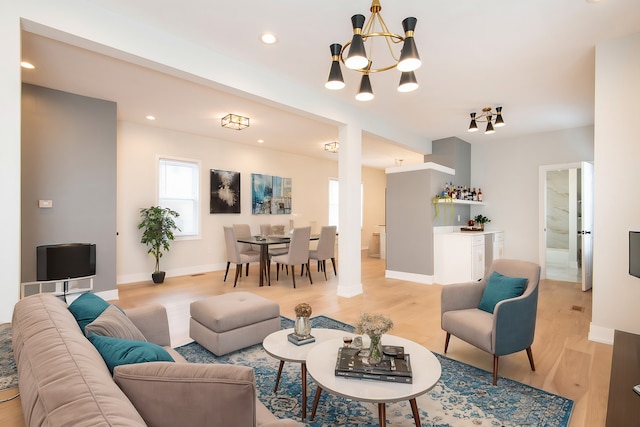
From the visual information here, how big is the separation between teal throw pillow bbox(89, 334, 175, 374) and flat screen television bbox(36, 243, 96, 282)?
3.24m

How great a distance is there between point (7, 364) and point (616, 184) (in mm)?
4362

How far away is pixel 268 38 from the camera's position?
2957 millimetres

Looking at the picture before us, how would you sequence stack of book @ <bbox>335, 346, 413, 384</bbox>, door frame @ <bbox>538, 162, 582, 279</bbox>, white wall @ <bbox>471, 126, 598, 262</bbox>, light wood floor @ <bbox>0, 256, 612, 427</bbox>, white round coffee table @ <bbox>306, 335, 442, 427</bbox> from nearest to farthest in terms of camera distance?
white round coffee table @ <bbox>306, 335, 442, 427</bbox>, stack of book @ <bbox>335, 346, 413, 384</bbox>, light wood floor @ <bbox>0, 256, 612, 427</bbox>, white wall @ <bbox>471, 126, 598, 262</bbox>, door frame @ <bbox>538, 162, 582, 279</bbox>

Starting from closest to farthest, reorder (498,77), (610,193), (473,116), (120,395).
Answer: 1. (120,395)
2. (610,193)
3. (498,77)
4. (473,116)

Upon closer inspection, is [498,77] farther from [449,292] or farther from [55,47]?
[55,47]

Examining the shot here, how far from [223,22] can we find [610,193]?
12.5ft

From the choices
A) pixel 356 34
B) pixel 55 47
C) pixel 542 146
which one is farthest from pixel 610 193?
pixel 55 47

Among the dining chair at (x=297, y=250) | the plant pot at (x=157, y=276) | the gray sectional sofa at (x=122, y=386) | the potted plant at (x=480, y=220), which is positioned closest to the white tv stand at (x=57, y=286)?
the plant pot at (x=157, y=276)

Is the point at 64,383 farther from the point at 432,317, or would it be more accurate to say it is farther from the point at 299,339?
the point at 432,317

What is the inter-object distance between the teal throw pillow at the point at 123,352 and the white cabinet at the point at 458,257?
16.8 ft

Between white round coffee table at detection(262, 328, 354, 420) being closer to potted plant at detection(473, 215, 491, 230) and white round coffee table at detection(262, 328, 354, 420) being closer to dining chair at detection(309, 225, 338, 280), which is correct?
dining chair at detection(309, 225, 338, 280)

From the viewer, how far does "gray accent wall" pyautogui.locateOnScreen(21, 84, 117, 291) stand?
3.86 metres

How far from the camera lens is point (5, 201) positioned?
208cm

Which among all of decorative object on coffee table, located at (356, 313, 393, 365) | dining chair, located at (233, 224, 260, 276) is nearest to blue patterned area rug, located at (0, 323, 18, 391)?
decorative object on coffee table, located at (356, 313, 393, 365)
